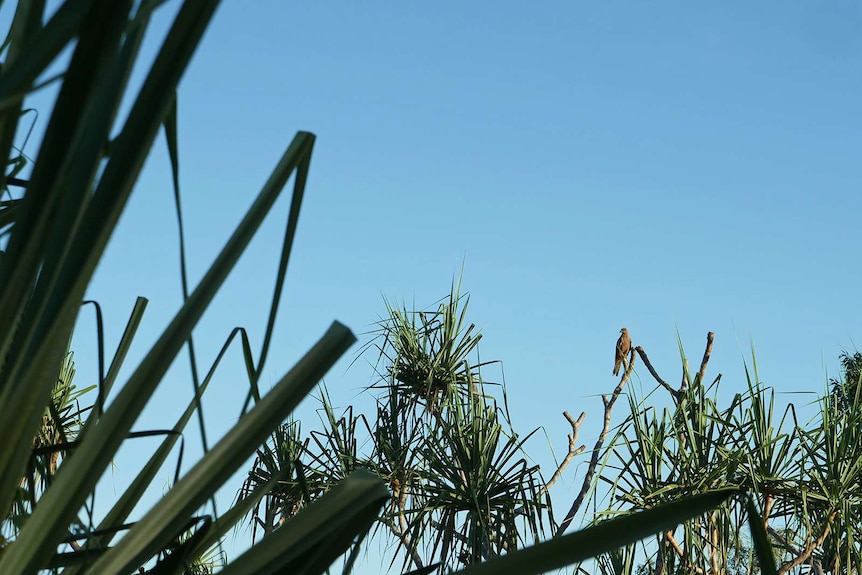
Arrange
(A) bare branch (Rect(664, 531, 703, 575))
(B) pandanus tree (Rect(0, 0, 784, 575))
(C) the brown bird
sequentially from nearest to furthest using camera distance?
(B) pandanus tree (Rect(0, 0, 784, 575)), (A) bare branch (Rect(664, 531, 703, 575)), (C) the brown bird

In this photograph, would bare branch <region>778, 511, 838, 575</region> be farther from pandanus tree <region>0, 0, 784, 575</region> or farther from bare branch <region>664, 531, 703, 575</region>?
pandanus tree <region>0, 0, 784, 575</region>

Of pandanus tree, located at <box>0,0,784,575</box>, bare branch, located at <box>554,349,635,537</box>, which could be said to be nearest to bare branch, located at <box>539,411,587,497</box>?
bare branch, located at <box>554,349,635,537</box>

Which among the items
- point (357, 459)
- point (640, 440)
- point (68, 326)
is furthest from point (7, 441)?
point (357, 459)

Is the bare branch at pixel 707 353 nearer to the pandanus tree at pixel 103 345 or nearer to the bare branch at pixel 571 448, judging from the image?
the bare branch at pixel 571 448

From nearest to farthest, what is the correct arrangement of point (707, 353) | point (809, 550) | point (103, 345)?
1. point (103, 345)
2. point (809, 550)
3. point (707, 353)

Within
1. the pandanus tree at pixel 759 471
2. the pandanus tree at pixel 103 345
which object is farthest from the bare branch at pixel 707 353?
the pandanus tree at pixel 103 345

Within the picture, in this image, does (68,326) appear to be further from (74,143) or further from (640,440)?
(640,440)

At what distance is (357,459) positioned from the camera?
6500 mm

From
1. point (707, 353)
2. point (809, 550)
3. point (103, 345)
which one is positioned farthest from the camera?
point (707, 353)

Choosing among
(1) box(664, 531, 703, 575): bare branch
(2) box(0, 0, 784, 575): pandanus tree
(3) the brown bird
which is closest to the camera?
(2) box(0, 0, 784, 575): pandanus tree

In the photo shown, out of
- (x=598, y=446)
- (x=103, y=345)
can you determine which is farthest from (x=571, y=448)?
(x=103, y=345)

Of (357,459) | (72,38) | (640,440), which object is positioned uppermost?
(357,459)

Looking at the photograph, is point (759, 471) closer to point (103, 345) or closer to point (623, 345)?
point (623, 345)

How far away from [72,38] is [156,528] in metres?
0.17
